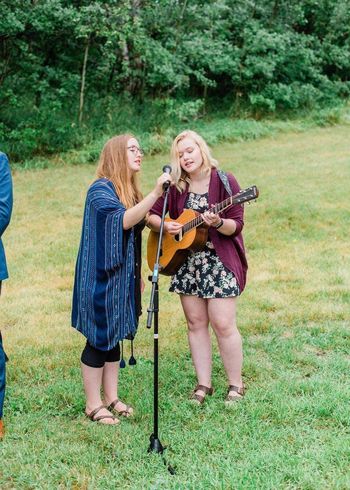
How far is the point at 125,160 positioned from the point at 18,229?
5.61m

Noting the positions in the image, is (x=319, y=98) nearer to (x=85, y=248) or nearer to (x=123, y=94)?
(x=123, y=94)

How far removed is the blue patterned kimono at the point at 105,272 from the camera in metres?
3.89

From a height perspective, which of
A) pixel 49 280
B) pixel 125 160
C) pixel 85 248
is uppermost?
pixel 125 160

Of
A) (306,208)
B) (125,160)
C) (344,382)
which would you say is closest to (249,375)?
(344,382)

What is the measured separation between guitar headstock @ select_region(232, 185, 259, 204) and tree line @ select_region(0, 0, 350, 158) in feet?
32.8

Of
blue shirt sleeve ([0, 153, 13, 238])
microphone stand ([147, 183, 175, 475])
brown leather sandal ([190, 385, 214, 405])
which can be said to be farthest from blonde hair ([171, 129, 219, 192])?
brown leather sandal ([190, 385, 214, 405])

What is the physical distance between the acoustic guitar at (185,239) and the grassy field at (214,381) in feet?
3.10

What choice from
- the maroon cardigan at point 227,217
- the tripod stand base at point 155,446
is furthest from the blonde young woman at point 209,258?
the tripod stand base at point 155,446

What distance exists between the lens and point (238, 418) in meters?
4.11

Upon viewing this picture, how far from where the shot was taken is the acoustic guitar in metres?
4.05

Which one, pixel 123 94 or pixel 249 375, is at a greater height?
pixel 123 94

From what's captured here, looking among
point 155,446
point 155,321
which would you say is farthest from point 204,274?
point 155,446

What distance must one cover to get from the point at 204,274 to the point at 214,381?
90cm

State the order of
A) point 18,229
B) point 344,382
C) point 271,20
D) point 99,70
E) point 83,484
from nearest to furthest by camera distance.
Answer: point 83,484 → point 344,382 → point 18,229 → point 99,70 → point 271,20
